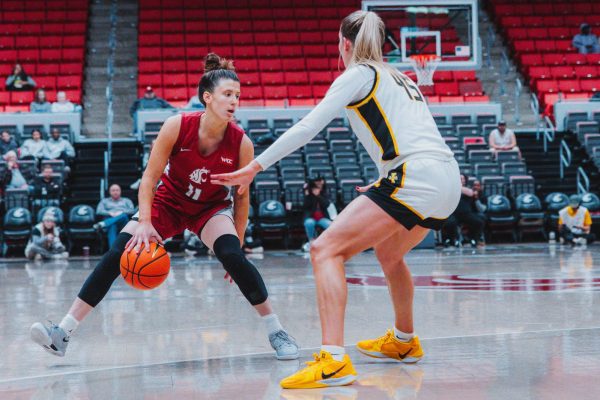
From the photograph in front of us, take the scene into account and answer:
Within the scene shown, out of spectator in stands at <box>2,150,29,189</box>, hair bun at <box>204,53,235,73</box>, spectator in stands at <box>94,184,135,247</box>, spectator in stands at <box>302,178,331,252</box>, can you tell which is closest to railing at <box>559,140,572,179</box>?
spectator in stands at <box>302,178,331,252</box>

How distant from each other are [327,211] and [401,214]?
10.7m

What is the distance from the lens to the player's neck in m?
4.84

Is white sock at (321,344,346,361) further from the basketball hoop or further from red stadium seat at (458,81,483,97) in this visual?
red stadium seat at (458,81,483,97)

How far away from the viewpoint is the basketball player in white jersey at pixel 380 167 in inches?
153

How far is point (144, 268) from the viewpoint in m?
4.57

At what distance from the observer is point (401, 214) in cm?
398

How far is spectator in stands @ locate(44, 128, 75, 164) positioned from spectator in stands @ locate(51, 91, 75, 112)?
1571mm

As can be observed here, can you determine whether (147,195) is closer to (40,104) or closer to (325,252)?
(325,252)

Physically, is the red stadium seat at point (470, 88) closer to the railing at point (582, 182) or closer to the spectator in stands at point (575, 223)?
the railing at point (582, 182)

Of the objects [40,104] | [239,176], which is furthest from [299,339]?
[40,104]

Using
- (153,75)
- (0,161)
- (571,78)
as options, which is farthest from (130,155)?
(571,78)

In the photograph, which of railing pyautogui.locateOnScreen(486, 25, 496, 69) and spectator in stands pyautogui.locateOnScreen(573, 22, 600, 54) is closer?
spectator in stands pyautogui.locateOnScreen(573, 22, 600, 54)

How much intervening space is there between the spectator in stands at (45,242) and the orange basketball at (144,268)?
9.55 metres

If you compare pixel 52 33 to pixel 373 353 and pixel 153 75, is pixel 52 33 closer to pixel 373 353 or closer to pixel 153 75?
pixel 153 75
